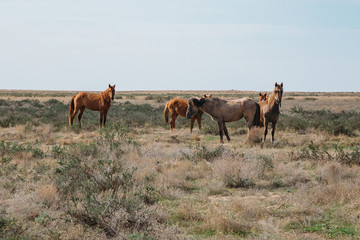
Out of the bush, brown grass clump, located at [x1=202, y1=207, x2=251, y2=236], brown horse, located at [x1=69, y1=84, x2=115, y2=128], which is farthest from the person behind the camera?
brown horse, located at [x1=69, y1=84, x2=115, y2=128]

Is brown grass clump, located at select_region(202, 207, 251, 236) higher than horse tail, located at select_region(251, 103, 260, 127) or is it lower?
lower

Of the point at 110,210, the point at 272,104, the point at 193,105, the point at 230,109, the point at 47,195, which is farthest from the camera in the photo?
the point at 193,105

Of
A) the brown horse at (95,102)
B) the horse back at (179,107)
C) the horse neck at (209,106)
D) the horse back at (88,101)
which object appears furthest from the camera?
the horse back at (88,101)

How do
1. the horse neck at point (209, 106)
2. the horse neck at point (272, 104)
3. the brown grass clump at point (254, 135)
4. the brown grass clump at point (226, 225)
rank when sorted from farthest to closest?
the horse neck at point (209, 106)
the brown grass clump at point (254, 135)
the horse neck at point (272, 104)
the brown grass clump at point (226, 225)

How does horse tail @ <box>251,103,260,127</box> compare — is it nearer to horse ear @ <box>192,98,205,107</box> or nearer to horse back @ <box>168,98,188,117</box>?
horse ear @ <box>192,98,205,107</box>

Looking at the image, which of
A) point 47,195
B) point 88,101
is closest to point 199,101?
point 88,101

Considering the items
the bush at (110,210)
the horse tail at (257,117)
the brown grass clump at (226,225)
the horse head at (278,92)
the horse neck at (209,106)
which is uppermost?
the horse head at (278,92)

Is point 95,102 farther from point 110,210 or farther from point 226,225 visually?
point 226,225

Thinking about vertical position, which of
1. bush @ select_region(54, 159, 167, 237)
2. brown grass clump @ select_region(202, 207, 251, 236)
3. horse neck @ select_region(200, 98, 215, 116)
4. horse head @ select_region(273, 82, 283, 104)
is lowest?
brown grass clump @ select_region(202, 207, 251, 236)

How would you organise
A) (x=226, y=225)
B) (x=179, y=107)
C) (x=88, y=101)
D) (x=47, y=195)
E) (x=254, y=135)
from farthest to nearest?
(x=88, y=101) → (x=179, y=107) → (x=254, y=135) → (x=47, y=195) → (x=226, y=225)

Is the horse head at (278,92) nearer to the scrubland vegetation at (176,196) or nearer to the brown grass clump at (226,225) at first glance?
the scrubland vegetation at (176,196)

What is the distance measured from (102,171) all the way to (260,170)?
333 cm

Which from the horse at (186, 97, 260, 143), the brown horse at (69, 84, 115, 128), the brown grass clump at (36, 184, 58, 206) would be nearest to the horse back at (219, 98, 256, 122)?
the horse at (186, 97, 260, 143)

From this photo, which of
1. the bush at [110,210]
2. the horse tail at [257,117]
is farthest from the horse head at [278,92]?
the bush at [110,210]
